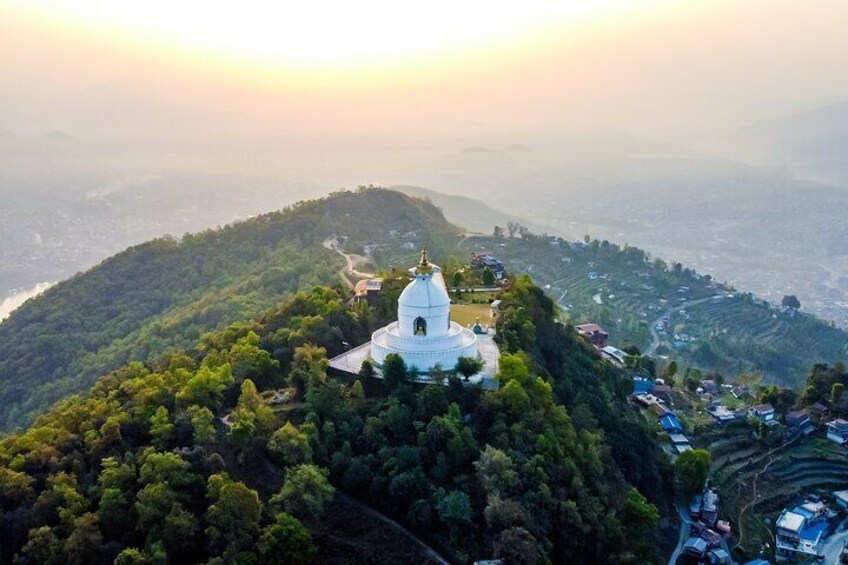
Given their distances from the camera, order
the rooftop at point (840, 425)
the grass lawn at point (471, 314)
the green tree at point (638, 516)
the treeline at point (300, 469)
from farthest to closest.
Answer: the rooftop at point (840, 425) → the grass lawn at point (471, 314) → the green tree at point (638, 516) → the treeline at point (300, 469)

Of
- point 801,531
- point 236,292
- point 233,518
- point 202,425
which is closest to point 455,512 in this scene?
point 233,518

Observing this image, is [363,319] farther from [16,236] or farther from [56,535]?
[16,236]

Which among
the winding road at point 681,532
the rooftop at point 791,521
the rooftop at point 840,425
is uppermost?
the rooftop at point 840,425

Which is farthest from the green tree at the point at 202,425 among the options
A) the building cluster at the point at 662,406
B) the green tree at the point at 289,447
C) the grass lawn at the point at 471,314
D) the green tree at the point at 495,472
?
the building cluster at the point at 662,406

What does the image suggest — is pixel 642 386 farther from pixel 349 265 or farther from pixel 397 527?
pixel 349 265

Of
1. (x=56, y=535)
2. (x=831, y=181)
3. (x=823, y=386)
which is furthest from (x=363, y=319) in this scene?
(x=831, y=181)

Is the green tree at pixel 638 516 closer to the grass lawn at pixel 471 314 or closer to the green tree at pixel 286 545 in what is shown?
the green tree at pixel 286 545
